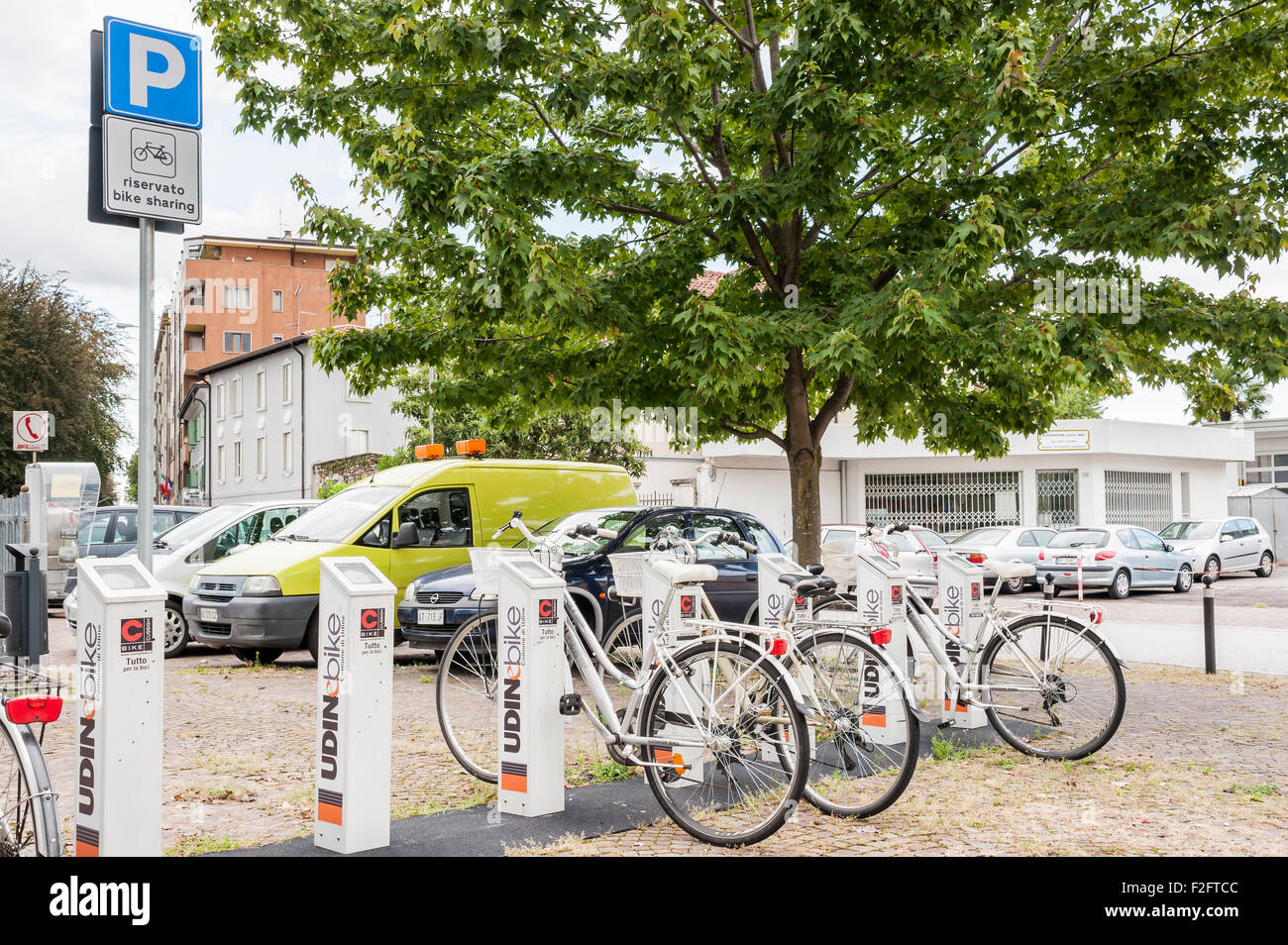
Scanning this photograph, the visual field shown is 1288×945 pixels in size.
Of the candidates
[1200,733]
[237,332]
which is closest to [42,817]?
[1200,733]

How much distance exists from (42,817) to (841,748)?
3428mm

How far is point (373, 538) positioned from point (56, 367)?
22164mm

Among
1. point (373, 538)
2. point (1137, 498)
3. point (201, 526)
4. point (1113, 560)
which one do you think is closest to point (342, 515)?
point (373, 538)

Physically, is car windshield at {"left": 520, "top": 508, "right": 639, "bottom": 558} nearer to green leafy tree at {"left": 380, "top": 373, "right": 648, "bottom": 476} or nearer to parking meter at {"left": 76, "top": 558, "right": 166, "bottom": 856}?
parking meter at {"left": 76, "top": 558, "right": 166, "bottom": 856}

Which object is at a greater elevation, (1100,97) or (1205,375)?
(1100,97)

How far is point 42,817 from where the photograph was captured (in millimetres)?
3500

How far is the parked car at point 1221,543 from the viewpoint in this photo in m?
26.7

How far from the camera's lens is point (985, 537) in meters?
22.9

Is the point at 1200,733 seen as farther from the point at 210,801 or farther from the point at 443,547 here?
the point at 443,547

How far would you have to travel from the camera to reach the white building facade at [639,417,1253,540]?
30984mm

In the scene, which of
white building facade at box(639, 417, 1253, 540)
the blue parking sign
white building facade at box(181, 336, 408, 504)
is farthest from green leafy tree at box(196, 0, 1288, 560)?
white building facade at box(181, 336, 408, 504)

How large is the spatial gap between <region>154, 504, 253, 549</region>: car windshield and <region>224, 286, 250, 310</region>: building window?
51258mm

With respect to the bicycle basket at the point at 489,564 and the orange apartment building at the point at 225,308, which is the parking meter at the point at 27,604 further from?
the orange apartment building at the point at 225,308

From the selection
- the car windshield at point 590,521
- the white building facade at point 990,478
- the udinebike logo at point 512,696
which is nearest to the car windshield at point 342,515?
the car windshield at point 590,521
